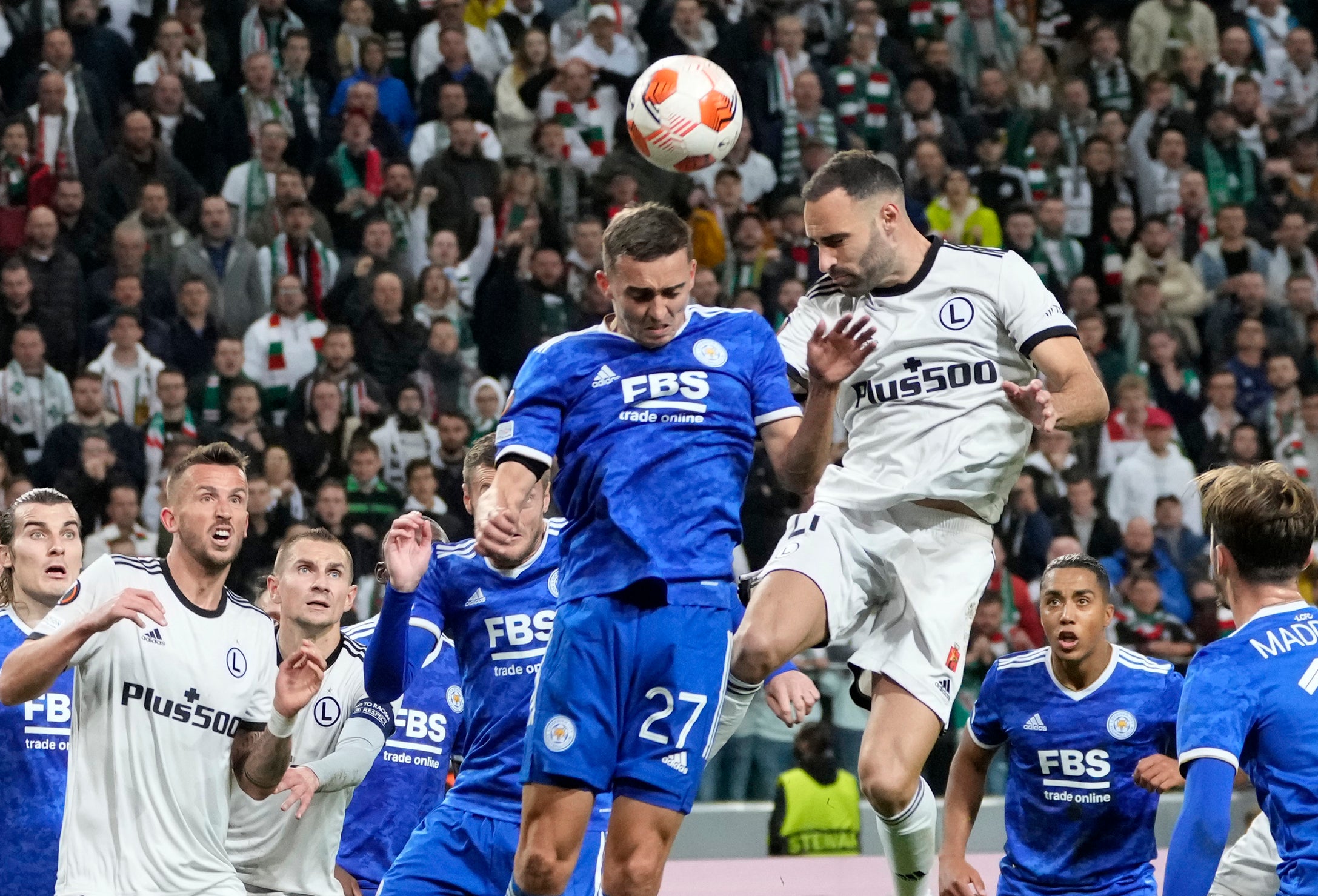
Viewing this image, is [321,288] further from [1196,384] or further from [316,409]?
[1196,384]

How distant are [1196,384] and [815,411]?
952cm

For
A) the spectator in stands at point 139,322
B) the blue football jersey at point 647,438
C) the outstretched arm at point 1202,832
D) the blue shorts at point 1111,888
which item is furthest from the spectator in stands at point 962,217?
the outstretched arm at point 1202,832

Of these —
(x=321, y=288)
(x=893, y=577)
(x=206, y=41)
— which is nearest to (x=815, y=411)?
(x=893, y=577)

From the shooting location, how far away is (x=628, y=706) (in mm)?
5348

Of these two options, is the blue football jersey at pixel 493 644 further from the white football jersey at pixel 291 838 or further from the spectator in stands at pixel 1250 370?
the spectator in stands at pixel 1250 370

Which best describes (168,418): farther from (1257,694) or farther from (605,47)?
(1257,694)

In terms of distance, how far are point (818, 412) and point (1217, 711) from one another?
1558mm

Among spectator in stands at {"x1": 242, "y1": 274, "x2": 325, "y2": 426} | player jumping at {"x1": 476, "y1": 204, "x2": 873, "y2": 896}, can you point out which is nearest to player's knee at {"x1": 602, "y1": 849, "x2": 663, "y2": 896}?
player jumping at {"x1": 476, "y1": 204, "x2": 873, "y2": 896}

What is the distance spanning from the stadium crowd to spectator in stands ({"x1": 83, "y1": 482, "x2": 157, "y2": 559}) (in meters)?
0.02

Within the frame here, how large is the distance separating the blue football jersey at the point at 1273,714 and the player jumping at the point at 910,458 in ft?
5.51

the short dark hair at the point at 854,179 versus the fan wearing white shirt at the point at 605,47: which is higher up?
the fan wearing white shirt at the point at 605,47

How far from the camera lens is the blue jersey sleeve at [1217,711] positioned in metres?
4.52

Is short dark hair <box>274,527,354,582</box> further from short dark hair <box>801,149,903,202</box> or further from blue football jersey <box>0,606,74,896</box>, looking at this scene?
short dark hair <box>801,149,903,202</box>

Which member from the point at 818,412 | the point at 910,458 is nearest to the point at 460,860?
the point at 818,412
